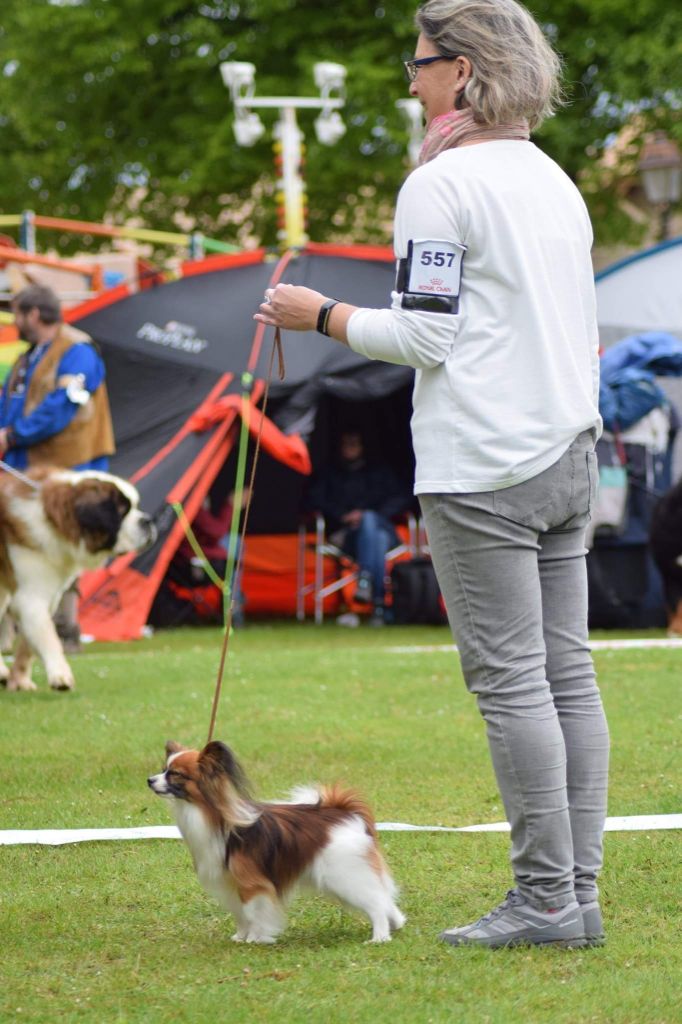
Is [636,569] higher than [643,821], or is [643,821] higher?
[643,821]

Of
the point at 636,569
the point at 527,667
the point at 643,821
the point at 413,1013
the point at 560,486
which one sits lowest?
the point at 636,569

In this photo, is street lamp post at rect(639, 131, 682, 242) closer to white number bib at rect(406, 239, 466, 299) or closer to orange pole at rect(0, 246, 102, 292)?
orange pole at rect(0, 246, 102, 292)

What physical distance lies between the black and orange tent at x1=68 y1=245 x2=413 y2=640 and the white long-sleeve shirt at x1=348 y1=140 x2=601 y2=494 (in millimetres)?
7455

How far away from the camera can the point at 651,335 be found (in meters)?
11.5

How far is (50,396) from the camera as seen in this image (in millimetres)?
8484

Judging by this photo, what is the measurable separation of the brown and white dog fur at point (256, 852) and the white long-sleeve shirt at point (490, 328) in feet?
2.65

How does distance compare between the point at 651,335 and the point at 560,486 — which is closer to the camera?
the point at 560,486

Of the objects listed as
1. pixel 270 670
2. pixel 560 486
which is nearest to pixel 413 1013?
pixel 560 486

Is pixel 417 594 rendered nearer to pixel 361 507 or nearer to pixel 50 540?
pixel 361 507

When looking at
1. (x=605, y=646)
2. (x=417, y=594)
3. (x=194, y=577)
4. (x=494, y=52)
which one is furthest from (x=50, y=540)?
(x=194, y=577)

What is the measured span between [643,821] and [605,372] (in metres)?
7.20

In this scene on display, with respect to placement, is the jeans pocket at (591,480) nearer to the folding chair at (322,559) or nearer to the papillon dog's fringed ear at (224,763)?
A: the papillon dog's fringed ear at (224,763)

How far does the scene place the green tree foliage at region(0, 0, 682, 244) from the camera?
1941cm

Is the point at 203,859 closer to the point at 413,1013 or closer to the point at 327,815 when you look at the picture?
the point at 327,815
